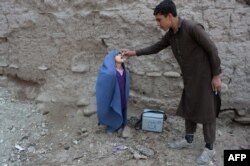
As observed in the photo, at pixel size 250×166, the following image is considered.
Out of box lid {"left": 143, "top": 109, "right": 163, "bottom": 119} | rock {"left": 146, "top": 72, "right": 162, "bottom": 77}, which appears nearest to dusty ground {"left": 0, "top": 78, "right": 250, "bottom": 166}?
box lid {"left": 143, "top": 109, "right": 163, "bottom": 119}

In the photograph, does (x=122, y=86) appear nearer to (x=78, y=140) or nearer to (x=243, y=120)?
(x=78, y=140)

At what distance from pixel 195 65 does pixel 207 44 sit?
22 centimetres

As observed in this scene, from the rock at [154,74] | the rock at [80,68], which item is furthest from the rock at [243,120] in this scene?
the rock at [80,68]

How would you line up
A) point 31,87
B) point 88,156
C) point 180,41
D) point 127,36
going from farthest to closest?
point 31,87 → point 127,36 → point 88,156 → point 180,41

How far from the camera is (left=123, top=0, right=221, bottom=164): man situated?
111 inches

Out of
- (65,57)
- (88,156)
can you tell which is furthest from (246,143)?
(65,57)

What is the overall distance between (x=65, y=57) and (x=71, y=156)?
3.68ft

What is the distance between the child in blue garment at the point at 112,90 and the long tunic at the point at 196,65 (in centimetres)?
45

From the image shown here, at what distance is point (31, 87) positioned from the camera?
4.24 meters

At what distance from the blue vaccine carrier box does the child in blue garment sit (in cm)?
23

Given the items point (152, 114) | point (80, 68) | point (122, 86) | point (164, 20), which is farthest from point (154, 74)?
point (164, 20)

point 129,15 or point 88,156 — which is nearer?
point 88,156

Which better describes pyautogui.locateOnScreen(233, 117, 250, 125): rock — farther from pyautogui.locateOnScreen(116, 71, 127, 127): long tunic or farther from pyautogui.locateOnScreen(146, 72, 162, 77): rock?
pyautogui.locateOnScreen(116, 71, 127, 127): long tunic

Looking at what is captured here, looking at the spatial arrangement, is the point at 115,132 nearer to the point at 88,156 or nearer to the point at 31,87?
the point at 88,156
